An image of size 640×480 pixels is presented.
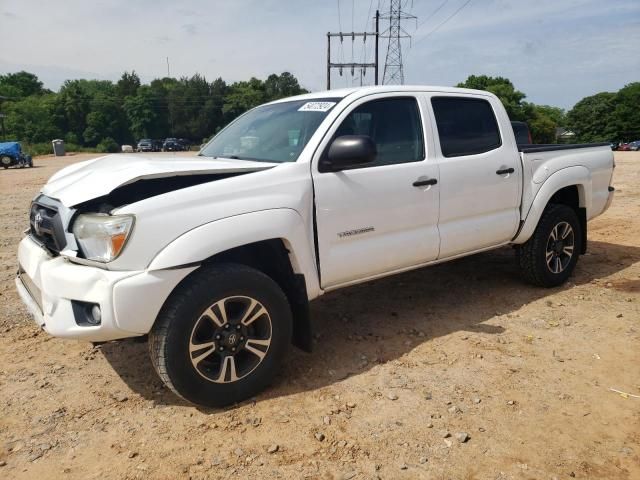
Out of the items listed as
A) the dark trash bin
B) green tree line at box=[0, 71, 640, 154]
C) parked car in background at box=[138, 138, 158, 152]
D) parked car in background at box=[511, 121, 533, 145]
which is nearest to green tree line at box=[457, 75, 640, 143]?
green tree line at box=[0, 71, 640, 154]

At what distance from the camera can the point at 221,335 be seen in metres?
2.96

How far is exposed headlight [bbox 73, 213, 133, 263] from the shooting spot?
104 inches

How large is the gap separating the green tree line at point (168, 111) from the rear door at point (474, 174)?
2272 inches

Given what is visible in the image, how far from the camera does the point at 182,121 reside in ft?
297

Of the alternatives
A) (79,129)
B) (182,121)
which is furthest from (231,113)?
(79,129)

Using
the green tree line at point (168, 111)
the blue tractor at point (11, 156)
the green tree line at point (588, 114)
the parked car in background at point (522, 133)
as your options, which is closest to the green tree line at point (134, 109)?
the green tree line at point (168, 111)

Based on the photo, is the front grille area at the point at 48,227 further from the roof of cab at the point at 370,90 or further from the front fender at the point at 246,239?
the roof of cab at the point at 370,90

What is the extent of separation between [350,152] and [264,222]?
720 millimetres

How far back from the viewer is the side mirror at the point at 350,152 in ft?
10.6

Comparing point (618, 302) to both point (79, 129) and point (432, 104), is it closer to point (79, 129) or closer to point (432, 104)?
point (432, 104)

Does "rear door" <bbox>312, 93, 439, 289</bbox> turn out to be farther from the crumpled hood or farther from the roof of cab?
the crumpled hood

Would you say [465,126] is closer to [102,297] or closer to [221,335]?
[221,335]

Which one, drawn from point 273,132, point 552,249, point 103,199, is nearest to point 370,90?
point 273,132

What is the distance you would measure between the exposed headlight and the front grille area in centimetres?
15
